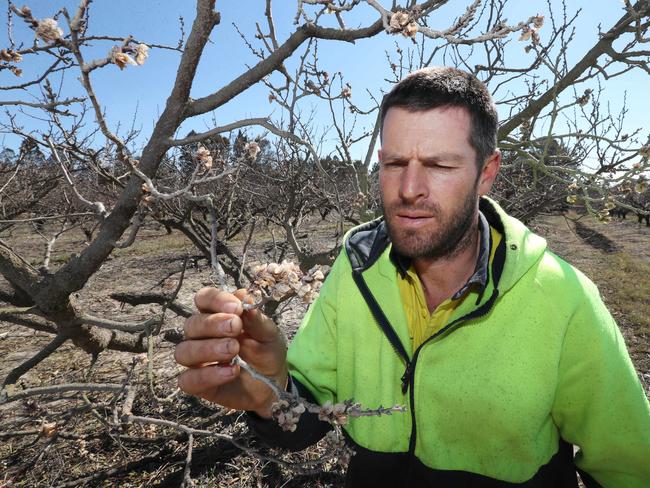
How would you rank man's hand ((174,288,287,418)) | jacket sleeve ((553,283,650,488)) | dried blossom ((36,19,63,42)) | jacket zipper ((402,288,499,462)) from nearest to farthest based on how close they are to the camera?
man's hand ((174,288,287,418)) < dried blossom ((36,19,63,42)) < jacket sleeve ((553,283,650,488)) < jacket zipper ((402,288,499,462))

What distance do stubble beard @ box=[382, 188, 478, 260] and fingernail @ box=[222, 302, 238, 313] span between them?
86 centimetres

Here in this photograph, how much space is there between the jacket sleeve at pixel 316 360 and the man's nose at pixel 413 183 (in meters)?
0.48

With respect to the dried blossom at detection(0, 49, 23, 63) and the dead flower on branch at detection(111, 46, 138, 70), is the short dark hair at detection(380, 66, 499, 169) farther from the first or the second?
the dried blossom at detection(0, 49, 23, 63)

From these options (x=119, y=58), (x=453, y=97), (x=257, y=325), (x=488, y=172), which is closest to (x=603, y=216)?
(x=488, y=172)

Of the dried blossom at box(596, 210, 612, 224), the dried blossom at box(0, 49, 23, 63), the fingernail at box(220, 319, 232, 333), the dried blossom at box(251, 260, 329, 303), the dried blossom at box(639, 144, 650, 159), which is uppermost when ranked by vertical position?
the dried blossom at box(0, 49, 23, 63)

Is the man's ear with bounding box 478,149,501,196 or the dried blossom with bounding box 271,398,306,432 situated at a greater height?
the man's ear with bounding box 478,149,501,196

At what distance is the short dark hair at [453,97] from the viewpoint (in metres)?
1.58

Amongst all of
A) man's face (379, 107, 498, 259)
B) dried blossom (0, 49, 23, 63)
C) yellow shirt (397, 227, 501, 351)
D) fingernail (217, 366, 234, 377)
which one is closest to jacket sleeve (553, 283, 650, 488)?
yellow shirt (397, 227, 501, 351)

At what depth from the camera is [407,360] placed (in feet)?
5.07

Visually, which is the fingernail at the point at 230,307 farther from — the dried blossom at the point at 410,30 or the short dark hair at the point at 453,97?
the dried blossom at the point at 410,30

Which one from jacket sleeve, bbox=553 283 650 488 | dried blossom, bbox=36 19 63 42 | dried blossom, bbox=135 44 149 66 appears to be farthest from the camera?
jacket sleeve, bbox=553 283 650 488

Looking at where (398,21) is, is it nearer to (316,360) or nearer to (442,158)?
(442,158)

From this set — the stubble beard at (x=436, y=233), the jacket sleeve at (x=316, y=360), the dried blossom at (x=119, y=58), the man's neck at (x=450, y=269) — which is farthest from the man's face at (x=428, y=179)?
the dried blossom at (x=119, y=58)

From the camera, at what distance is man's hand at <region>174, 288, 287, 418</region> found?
0.92 m
